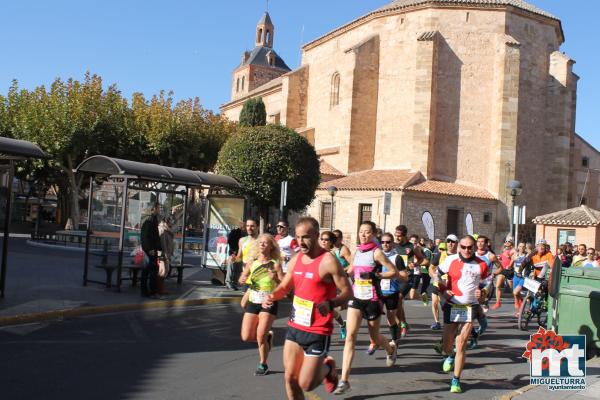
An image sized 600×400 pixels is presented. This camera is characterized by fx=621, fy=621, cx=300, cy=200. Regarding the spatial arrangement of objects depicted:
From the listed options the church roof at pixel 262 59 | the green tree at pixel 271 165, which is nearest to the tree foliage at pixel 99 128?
the green tree at pixel 271 165

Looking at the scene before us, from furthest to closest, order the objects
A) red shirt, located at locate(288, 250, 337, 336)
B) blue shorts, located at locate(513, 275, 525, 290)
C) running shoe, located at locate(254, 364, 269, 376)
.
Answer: blue shorts, located at locate(513, 275, 525, 290)
running shoe, located at locate(254, 364, 269, 376)
red shirt, located at locate(288, 250, 337, 336)

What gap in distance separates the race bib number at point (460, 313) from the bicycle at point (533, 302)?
541 cm

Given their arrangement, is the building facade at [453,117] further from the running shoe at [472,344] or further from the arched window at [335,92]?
the running shoe at [472,344]

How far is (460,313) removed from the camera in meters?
6.88

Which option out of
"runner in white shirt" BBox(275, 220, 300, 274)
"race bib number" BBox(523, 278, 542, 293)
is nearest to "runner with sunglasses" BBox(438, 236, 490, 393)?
"runner in white shirt" BBox(275, 220, 300, 274)

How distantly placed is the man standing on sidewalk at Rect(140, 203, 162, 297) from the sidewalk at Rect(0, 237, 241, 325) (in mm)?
318

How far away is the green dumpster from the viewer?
9.01 m

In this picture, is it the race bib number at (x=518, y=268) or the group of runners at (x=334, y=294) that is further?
the race bib number at (x=518, y=268)

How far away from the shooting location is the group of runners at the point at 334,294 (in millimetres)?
4910

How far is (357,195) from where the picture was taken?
113ft

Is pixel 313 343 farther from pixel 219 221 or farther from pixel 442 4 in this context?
pixel 442 4

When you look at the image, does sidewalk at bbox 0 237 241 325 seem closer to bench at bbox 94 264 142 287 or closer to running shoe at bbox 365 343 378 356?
bench at bbox 94 264 142 287

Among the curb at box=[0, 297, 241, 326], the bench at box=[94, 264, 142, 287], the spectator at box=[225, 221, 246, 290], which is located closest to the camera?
the curb at box=[0, 297, 241, 326]

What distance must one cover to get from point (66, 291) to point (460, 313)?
27.4ft
